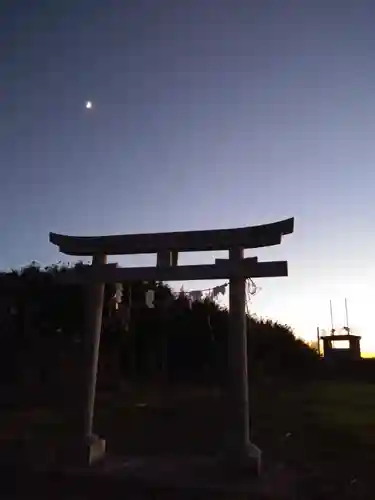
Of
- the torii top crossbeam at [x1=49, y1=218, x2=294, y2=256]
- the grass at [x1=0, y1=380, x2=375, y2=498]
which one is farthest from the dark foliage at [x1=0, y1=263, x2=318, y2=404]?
the torii top crossbeam at [x1=49, y1=218, x2=294, y2=256]

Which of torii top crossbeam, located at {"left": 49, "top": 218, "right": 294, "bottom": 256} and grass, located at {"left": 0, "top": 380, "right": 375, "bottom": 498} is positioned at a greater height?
torii top crossbeam, located at {"left": 49, "top": 218, "right": 294, "bottom": 256}

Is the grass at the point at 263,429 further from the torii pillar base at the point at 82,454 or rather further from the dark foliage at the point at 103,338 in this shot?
the dark foliage at the point at 103,338

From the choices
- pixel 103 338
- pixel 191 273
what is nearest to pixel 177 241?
pixel 191 273

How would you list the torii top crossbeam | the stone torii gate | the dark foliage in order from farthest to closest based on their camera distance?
1. the dark foliage
2. the torii top crossbeam
3. the stone torii gate

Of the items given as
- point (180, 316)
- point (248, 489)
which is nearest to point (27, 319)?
point (180, 316)

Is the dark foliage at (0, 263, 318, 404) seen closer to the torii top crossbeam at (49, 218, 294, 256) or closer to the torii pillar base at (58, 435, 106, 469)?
the torii top crossbeam at (49, 218, 294, 256)

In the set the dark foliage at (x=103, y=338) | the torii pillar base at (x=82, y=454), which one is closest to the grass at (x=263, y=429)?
the torii pillar base at (x=82, y=454)

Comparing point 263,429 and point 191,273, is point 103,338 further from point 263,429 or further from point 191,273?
point 191,273

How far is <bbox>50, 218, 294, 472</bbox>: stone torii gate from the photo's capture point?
22.0 feet

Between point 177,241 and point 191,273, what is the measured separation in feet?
1.58

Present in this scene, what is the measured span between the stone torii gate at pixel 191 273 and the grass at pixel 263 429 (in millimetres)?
475

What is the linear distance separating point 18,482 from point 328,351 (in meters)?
25.6

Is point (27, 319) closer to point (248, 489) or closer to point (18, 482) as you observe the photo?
point (18, 482)

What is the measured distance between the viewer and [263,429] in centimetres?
1016
